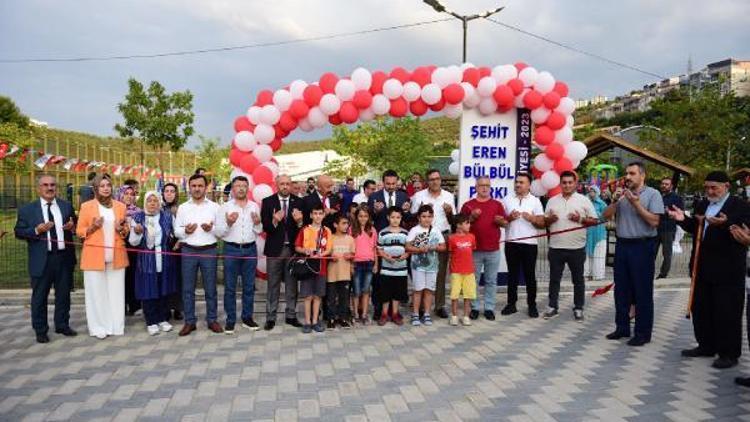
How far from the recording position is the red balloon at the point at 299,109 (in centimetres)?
818

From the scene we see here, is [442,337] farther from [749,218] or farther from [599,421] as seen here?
[749,218]

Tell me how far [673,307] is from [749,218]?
327cm

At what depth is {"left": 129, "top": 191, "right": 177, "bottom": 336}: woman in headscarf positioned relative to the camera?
6.11m

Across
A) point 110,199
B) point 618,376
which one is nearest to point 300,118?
point 110,199

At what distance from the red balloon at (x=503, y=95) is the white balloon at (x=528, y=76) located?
0.27 meters

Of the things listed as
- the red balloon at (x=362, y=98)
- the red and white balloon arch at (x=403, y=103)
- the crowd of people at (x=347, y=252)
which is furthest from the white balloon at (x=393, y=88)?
the crowd of people at (x=347, y=252)

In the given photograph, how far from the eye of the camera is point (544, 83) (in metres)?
8.17

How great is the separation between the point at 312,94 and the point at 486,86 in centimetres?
256

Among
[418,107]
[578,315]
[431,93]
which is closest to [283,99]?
[418,107]

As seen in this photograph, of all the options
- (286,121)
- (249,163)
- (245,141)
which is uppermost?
(286,121)

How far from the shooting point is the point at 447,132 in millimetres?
87875

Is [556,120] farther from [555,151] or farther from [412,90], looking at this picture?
[412,90]

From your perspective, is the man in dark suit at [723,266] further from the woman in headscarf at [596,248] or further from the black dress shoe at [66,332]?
the black dress shoe at [66,332]

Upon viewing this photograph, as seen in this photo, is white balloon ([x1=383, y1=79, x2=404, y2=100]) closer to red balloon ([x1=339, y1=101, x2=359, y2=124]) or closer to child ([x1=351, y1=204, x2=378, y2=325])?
red balloon ([x1=339, y1=101, x2=359, y2=124])
